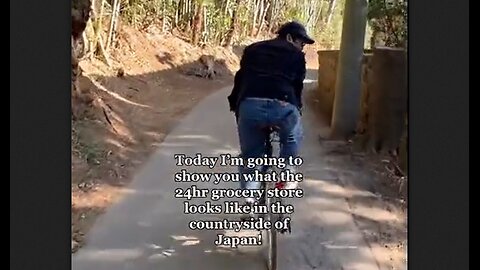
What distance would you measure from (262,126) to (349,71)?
39 cm

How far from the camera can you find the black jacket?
107 inches

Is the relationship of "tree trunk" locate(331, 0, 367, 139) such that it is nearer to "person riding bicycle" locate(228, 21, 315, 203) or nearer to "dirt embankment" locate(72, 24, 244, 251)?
"person riding bicycle" locate(228, 21, 315, 203)

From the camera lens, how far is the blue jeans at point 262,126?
2713 mm

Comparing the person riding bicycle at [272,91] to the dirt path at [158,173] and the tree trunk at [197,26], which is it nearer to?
the dirt path at [158,173]

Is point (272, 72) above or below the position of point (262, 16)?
below

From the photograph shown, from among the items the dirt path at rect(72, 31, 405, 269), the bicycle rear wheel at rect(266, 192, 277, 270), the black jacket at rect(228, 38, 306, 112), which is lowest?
the bicycle rear wheel at rect(266, 192, 277, 270)

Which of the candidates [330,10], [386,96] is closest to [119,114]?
[330,10]

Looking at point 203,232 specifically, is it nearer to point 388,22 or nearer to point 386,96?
point 386,96

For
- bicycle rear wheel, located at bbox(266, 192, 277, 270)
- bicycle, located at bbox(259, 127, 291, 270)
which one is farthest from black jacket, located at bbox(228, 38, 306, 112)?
bicycle rear wheel, located at bbox(266, 192, 277, 270)

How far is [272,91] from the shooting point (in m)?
2.71

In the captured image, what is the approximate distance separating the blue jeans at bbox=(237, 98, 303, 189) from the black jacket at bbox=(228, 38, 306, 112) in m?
0.03

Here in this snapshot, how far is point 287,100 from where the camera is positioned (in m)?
2.71
